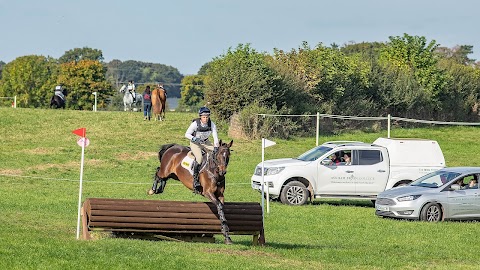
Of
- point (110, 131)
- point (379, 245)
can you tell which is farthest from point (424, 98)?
point (379, 245)

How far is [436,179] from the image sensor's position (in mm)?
29094

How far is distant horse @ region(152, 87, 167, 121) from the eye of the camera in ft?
166

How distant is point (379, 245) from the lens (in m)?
22.1

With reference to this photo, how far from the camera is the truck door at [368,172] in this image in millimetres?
32156

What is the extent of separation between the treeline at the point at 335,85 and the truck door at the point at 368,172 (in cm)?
1757

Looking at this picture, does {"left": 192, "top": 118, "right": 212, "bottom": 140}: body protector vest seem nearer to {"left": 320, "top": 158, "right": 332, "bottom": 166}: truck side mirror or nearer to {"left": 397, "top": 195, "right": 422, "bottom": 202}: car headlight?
{"left": 397, "top": 195, "right": 422, "bottom": 202}: car headlight

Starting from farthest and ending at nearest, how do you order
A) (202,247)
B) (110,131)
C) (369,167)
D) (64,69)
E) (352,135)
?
(64,69), (352,135), (110,131), (369,167), (202,247)

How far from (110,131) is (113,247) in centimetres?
3295

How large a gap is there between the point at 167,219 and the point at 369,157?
14.4 metres

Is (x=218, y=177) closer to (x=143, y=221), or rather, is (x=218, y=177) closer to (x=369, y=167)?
(x=143, y=221)

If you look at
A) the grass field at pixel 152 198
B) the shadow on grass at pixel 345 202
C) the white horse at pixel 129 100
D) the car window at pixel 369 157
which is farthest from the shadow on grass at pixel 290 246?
the white horse at pixel 129 100

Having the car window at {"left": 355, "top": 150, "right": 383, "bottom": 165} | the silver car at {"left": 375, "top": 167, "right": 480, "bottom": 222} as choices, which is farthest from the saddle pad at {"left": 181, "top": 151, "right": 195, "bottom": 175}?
the car window at {"left": 355, "top": 150, "right": 383, "bottom": 165}

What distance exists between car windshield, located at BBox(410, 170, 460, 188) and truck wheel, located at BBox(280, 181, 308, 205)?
3.84 meters

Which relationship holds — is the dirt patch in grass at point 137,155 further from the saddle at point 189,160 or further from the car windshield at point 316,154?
the saddle at point 189,160
